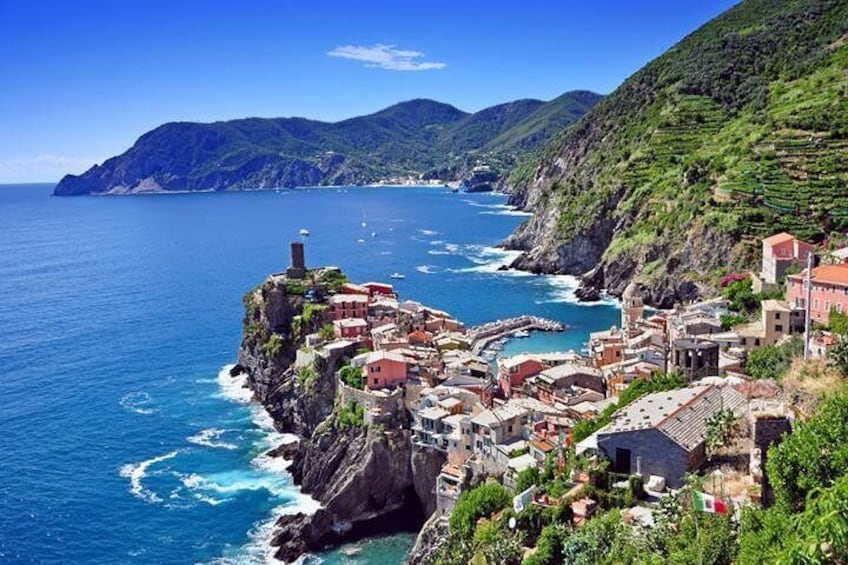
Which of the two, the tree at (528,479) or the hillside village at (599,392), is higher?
the hillside village at (599,392)

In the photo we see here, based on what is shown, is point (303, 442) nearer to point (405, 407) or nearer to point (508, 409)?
point (405, 407)

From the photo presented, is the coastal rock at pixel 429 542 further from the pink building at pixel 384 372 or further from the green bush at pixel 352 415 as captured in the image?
the pink building at pixel 384 372

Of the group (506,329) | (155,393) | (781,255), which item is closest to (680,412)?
(781,255)

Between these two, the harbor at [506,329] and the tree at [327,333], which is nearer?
the tree at [327,333]

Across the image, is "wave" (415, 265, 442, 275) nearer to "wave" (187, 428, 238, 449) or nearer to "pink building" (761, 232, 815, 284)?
"pink building" (761, 232, 815, 284)

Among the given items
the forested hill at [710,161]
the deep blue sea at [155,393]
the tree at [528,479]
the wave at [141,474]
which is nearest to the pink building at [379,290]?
the deep blue sea at [155,393]

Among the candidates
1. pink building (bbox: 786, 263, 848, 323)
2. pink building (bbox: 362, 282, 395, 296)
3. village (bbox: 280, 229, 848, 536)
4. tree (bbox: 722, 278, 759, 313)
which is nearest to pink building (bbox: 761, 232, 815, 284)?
village (bbox: 280, 229, 848, 536)

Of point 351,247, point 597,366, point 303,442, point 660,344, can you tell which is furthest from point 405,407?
Answer: point 351,247
